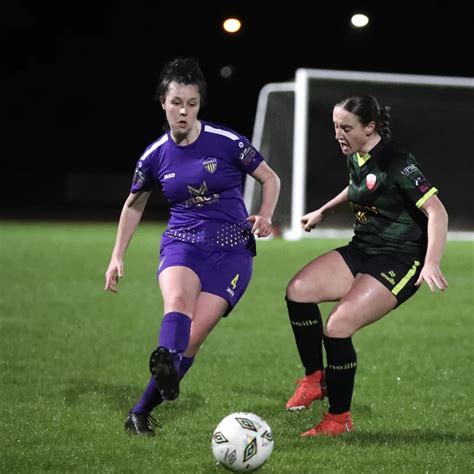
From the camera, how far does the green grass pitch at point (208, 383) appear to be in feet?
15.6

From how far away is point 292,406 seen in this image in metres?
5.87

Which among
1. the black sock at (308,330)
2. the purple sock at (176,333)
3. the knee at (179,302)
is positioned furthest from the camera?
the black sock at (308,330)

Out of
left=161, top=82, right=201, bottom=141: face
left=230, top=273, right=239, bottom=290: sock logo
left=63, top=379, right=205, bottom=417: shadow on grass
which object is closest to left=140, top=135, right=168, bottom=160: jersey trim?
left=161, top=82, right=201, bottom=141: face

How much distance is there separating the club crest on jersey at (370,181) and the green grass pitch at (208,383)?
1.27 metres

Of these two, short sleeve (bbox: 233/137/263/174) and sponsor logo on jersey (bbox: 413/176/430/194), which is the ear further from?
short sleeve (bbox: 233/137/263/174)

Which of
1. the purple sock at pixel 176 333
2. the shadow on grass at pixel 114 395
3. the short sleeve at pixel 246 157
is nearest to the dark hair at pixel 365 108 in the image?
the short sleeve at pixel 246 157

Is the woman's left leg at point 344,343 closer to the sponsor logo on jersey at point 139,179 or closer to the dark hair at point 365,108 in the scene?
the dark hair at point 365,108

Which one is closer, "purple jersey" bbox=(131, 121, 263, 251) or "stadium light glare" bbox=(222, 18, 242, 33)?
"purple jersey" bbox=(131, 121, 263, 251)

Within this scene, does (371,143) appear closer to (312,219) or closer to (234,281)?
(312,219)

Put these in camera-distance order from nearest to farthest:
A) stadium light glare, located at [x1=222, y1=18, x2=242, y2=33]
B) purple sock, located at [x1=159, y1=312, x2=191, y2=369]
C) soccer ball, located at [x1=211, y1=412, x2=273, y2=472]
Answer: soccer ball, located at [x1=211, y1=412, x2=273, y2=472]
purple sock, located at [x1=159, y1=312, x2=191, y2=369]
stadium light glare, located at [x1=222, y1=18, x2=242, y2=33]

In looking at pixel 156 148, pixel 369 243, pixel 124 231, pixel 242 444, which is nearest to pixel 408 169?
pixel 369 243

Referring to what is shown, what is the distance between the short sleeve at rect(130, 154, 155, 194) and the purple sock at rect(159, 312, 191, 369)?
82 centimetres

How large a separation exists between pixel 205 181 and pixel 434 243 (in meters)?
1.23

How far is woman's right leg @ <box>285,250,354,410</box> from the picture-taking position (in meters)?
5.50
